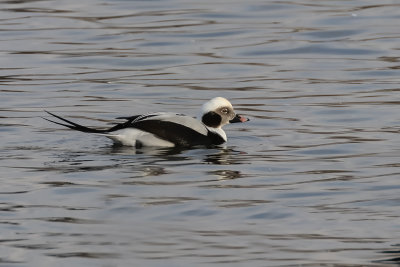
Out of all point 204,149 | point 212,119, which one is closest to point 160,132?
point 204,149

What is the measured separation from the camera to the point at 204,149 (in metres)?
12.4

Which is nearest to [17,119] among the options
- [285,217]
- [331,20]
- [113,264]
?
[285,217]

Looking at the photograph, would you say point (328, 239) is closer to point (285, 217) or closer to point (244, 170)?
point (285, 217)

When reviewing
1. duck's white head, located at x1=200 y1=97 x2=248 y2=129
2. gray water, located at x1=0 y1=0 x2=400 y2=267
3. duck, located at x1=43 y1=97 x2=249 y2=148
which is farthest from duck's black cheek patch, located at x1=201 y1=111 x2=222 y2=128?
gray water, located at x1=0 y1=0 x2=400 y2=267

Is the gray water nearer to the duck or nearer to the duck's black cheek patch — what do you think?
the duck

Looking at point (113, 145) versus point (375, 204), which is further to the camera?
point (113, 145)

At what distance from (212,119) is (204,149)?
526 millimetres

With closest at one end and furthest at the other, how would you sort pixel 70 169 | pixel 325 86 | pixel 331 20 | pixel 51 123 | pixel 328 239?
pixel 328 239
pixel 70 169
pixel 51 123
pixel 325 86
pixel 331 20

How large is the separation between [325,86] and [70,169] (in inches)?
207

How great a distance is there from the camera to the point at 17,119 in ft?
44.7

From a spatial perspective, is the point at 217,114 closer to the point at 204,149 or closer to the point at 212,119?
the point at 212,119

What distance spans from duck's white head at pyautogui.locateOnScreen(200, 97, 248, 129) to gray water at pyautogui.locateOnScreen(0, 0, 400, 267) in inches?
8.7

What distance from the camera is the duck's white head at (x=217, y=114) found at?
42.1 feet

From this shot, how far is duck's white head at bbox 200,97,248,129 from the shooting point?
1284cm
